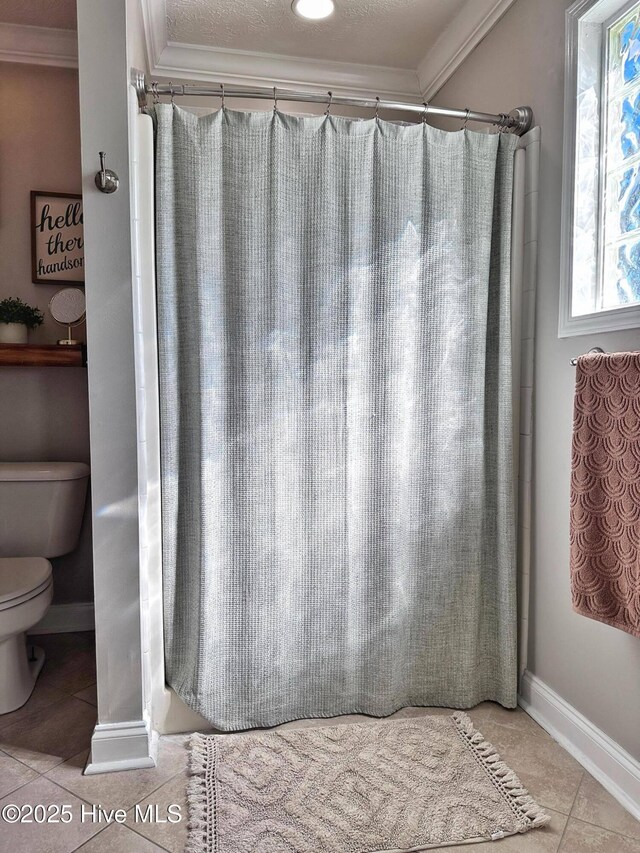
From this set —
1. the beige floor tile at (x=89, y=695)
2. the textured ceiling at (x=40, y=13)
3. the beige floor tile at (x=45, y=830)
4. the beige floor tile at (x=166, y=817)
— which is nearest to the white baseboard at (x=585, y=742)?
the beige floor tile at (x=166, y=817)

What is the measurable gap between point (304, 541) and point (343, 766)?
61cm

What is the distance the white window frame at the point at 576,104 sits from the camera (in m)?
1.57

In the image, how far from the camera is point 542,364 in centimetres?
183

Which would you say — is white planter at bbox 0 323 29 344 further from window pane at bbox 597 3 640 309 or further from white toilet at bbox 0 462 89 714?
window pane at bbox 597 3 640 309

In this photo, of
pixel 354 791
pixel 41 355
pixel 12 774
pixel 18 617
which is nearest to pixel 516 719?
pixel 354 791

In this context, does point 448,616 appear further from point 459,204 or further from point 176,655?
point 459,204

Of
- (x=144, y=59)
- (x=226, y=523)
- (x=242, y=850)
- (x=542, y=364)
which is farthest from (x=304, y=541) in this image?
(x=144, y=59)

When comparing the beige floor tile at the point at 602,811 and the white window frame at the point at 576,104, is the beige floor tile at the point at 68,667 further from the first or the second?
the white window frame at the point at 576,104

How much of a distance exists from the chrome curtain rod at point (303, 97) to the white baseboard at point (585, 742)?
174cm

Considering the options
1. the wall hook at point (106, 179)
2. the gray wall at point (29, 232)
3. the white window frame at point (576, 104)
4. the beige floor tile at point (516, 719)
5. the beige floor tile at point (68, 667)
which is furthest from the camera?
the gray wall at point (29, 232)

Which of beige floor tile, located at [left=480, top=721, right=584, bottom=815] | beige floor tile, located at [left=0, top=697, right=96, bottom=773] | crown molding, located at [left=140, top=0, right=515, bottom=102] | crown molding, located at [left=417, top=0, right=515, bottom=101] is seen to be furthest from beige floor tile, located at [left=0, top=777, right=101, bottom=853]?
crown molding, located at [left=417, top=0, right=515, bottom=101]

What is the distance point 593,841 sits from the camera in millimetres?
1361

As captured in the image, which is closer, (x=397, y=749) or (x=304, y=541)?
(x=397, y=749)

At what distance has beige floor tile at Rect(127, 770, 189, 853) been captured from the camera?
1365 mm
